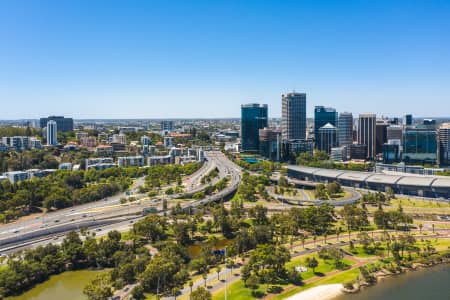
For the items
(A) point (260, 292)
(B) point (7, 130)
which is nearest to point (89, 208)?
(A) point (260, 292)

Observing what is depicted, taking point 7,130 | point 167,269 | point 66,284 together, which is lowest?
point 66,284

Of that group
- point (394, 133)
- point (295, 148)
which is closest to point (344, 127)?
point (394, 133)

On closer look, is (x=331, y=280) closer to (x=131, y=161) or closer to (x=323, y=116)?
(x=131, y=161)

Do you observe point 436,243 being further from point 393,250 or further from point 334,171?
point 334,171

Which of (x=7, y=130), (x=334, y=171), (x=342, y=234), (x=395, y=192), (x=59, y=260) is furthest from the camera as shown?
(x=7, y=130)

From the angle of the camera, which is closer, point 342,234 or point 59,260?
point 59,260

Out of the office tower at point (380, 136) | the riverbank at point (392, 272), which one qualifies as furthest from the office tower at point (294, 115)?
the riverbank at point (392, 272)

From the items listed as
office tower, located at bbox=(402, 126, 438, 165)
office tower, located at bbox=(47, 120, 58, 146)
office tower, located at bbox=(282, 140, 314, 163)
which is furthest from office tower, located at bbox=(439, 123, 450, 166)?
office tower, located at bbox=(47, 120, 58, 146)
